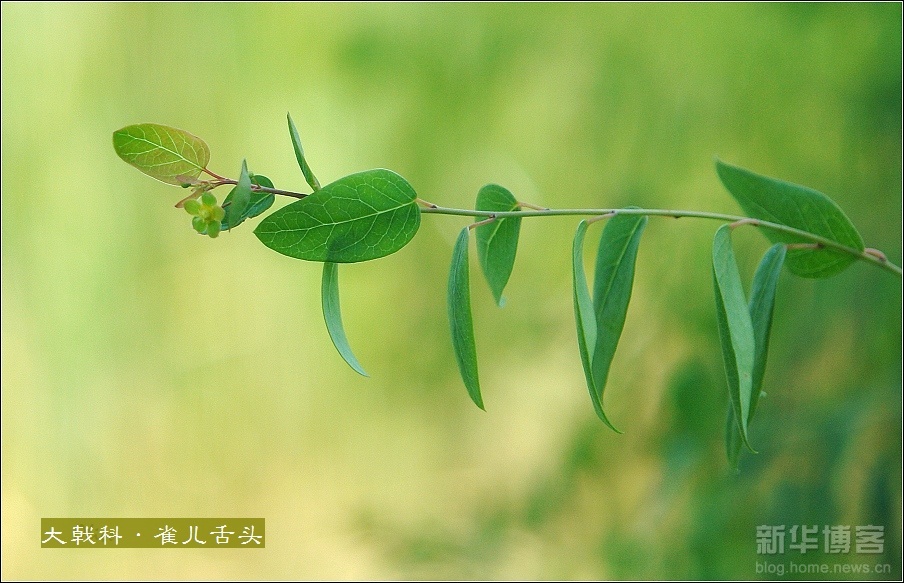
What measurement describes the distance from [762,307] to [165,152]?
23 cm

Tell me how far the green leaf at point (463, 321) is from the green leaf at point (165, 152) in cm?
8

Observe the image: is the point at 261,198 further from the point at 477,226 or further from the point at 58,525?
the point at 58,525

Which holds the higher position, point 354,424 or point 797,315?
point 797,315

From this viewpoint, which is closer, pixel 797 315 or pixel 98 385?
pixel 797 315

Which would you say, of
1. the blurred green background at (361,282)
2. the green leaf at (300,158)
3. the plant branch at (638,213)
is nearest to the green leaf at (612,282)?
the plant branch at (638,213)

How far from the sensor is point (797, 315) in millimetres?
767

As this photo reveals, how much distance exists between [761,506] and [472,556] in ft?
1.08

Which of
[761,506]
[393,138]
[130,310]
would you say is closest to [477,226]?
[761,506]

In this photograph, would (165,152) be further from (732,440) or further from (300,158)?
(732,440)

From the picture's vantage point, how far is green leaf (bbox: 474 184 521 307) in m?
0.28

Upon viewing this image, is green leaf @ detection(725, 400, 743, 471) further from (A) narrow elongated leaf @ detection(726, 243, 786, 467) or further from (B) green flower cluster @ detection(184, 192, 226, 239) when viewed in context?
(B) green flower cluster @ detection(184, 192, 226, 239)

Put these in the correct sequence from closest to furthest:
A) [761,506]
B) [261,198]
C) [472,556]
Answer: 1. [261,198]
2. [761,506]
3. [472,556]

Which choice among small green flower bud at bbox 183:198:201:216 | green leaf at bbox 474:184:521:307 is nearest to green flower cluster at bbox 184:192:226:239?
small green flower bud at bbox 183:198:201:216

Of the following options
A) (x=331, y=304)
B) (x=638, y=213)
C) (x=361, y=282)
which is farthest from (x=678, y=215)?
(x=361, y=282)
